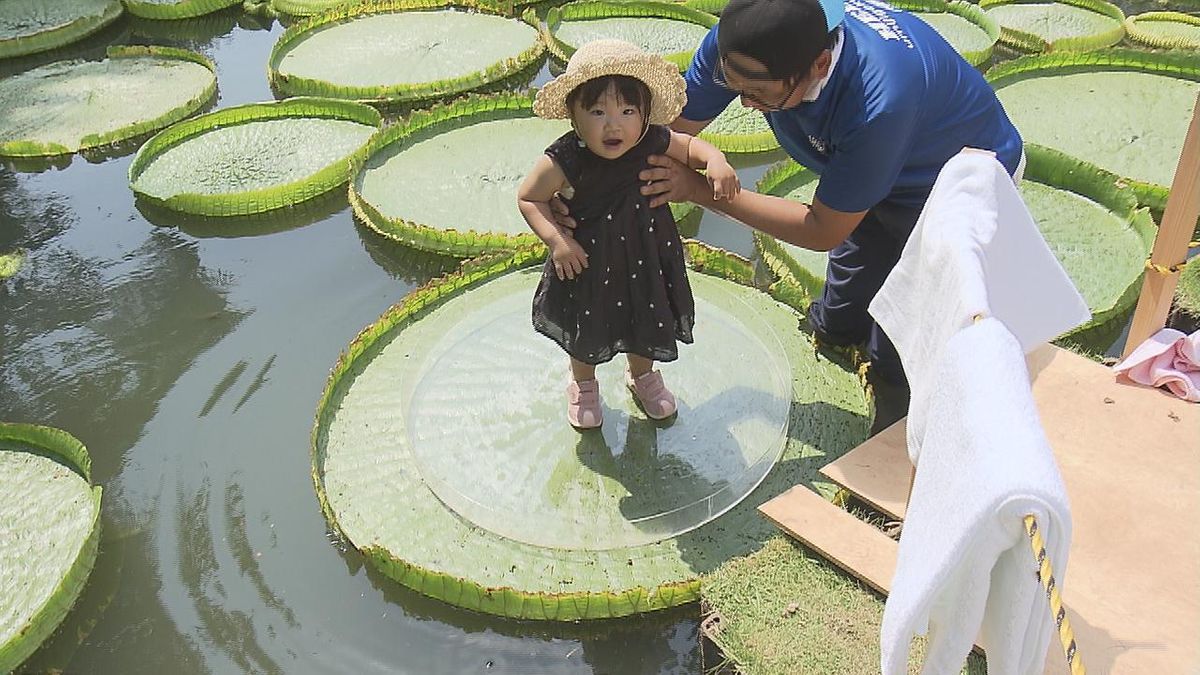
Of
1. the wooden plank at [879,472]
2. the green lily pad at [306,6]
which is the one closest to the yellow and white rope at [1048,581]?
the wooden plank at [879,472]

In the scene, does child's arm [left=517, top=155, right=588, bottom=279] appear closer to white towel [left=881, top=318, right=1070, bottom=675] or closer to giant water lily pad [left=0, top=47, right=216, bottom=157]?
white towel [left=881, top=318, right=1070, bottom=675]

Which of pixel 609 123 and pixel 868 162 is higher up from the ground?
pixel 609 123

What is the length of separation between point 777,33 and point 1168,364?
4.16ft

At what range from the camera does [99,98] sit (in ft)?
14.8

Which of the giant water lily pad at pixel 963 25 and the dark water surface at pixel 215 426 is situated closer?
the dark water surface at pixel 215 426

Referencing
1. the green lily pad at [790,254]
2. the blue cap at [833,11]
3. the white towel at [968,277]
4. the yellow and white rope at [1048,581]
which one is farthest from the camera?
the green lily pad at [790,254]

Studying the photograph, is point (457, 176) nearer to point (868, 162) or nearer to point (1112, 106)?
point (868, 162)

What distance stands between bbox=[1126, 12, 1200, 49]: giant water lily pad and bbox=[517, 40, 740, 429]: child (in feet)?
11.7

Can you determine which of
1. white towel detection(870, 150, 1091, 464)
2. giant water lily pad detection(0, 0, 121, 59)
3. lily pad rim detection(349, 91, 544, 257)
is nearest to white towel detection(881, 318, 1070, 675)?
white towel detection(870, 150, 1091, 464)

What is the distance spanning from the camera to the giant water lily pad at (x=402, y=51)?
4.39 meters

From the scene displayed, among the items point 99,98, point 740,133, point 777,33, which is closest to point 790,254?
point 740,133

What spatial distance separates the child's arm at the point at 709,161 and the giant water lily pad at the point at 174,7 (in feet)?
14.7

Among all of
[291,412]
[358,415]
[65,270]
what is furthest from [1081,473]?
[65,270]

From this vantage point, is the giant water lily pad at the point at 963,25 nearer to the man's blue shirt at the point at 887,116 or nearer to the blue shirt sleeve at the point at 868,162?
the man's blue shirt at the point at 887,116
